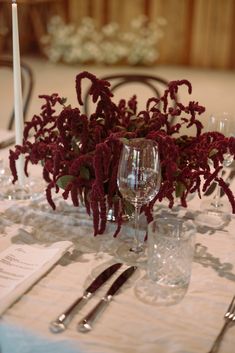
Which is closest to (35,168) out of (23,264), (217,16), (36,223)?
(36,223)

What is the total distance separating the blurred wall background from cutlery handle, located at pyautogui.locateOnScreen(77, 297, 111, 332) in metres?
5.31

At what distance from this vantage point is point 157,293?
999mm

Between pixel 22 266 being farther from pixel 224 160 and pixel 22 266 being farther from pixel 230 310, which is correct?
pixel 224 160

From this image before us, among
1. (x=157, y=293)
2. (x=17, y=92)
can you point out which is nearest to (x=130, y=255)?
(x=157, y=293)

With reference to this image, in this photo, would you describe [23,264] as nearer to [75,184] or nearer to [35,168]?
[75,184]

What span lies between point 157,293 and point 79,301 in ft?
0.52

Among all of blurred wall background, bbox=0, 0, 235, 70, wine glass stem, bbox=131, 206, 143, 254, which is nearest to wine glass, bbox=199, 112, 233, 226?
wine glass stem, bbox=131, 206, 143, 254

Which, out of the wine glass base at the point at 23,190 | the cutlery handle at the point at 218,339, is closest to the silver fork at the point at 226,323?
the cutlery handle at the point at 218,339

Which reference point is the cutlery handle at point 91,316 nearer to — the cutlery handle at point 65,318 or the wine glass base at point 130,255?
the cutlery handle at point 65,318

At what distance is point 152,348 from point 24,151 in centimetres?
61

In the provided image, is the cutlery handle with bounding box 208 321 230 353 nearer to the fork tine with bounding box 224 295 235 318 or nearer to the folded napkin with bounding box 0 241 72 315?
the fork tine with bounding box 224 295 235 318

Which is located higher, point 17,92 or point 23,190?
point 17,92

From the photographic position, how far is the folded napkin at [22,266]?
97 centimetres

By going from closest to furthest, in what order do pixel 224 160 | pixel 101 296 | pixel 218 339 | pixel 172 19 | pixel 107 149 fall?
pixel 218 339 < pixel 101 296 < pixel 107 149 < pixel 224 160 < pixel 172 19
